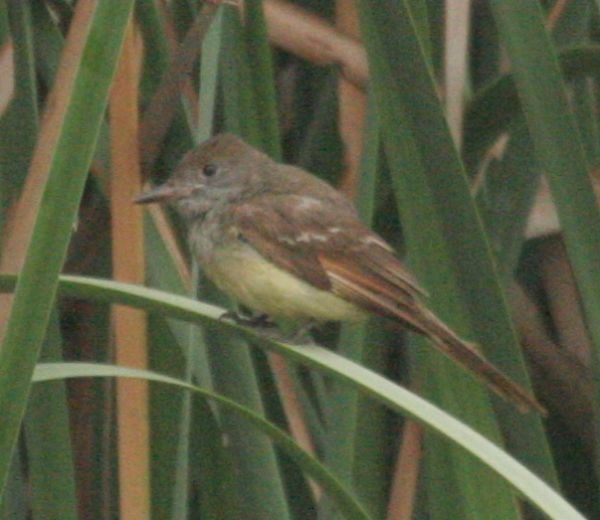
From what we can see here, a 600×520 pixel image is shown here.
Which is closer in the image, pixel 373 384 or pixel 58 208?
pixel 58 208

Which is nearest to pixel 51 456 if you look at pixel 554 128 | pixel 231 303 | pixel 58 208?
pixel 231 303

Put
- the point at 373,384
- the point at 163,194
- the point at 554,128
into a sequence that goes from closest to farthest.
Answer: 1. the point at 373,384
2. the point at 554,128
3. the point at 163,194

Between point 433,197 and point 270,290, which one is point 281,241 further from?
point 433,197

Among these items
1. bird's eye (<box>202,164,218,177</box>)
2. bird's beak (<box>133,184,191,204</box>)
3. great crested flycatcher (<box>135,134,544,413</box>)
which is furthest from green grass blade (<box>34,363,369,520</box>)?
bird's eye (<box>202,164,218,177</box>)

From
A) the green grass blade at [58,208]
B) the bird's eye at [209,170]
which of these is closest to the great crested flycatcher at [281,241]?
the bird's eye at [209,170]

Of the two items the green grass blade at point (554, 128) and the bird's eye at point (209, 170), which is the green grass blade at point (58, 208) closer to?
the green grass blade at point (554, 128)

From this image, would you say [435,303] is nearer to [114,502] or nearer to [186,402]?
[186,402]

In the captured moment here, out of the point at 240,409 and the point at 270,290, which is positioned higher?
the point at 270,290
